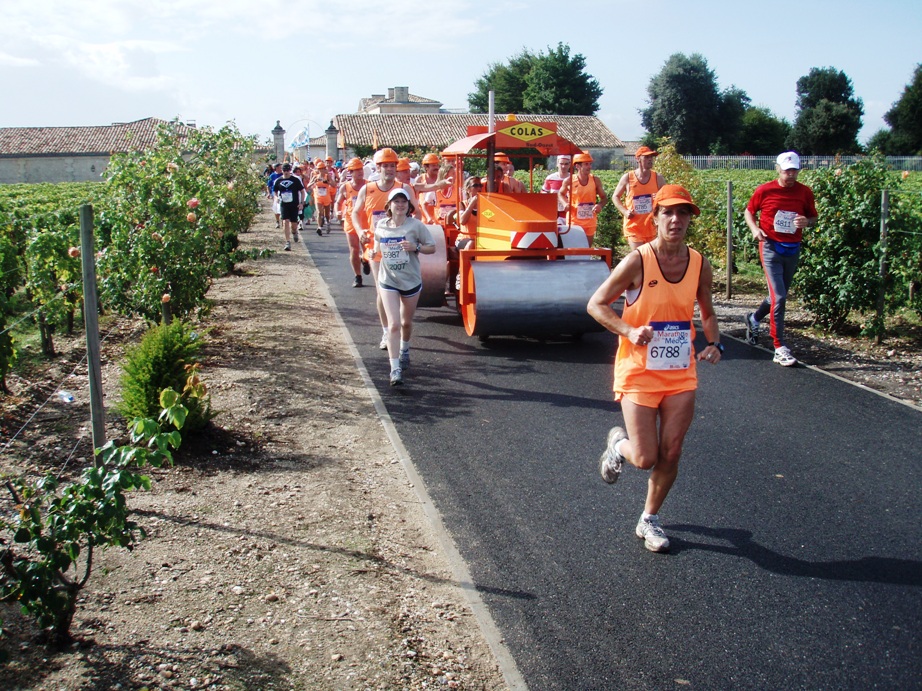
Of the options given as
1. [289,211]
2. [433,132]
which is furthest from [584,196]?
[433,132]

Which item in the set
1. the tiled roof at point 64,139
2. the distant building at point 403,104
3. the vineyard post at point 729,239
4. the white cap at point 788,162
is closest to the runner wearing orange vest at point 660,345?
the white cap at point 788,162

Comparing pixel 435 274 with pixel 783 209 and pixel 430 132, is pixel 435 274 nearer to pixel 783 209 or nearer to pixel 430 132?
pixel 783 209

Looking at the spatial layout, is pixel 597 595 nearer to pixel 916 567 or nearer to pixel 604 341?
pixel 916 567

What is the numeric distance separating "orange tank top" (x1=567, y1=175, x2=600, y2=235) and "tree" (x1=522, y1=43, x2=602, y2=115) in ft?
275

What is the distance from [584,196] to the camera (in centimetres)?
1291

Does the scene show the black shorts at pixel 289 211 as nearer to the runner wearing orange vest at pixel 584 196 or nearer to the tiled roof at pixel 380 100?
the runner wearing orange vest at pixel 584 196

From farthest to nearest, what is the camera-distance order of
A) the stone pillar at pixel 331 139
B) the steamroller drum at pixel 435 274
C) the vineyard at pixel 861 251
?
the stone pillar at pixel 331 139 → the steamroller drum at pixel 435 274 → the vineyard at pixel 861 251

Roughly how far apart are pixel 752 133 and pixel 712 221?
86485mm

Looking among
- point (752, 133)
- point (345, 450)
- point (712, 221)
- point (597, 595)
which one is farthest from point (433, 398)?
point (752, 133)

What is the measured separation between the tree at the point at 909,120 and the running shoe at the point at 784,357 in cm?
8416

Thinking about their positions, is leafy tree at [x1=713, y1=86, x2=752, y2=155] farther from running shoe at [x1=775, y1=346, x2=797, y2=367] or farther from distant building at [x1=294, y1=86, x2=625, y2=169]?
running shoe at [x1=775, y1=346, x2=797, y2=367]

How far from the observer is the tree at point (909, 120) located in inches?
3342

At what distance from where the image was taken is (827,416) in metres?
7.52

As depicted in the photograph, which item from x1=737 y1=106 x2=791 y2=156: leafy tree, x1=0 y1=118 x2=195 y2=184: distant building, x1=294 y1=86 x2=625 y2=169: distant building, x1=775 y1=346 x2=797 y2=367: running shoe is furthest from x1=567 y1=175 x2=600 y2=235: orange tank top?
x1=737 y1=106 x2=791 y2=156: leafy tree
